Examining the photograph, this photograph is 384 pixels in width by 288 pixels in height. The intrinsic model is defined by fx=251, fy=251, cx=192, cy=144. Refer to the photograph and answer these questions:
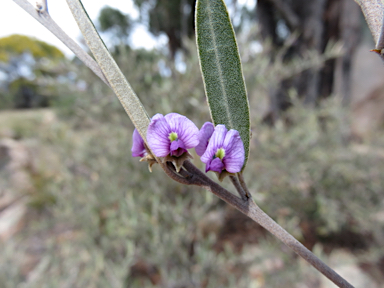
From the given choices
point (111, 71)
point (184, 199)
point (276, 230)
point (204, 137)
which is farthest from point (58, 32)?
point (184, 199)

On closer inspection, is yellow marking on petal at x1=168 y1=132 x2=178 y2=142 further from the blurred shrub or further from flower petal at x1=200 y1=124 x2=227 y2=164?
the blurred shrub

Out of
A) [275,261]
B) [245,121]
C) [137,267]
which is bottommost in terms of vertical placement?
[275,261]

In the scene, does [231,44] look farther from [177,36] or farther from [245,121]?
[177,36]

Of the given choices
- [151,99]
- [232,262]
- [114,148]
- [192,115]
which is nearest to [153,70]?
[151,99]

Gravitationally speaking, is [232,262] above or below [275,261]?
above

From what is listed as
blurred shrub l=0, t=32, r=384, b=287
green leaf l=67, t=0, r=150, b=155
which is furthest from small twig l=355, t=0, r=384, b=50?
blurred shrub l=0, t=32, r=384, b=287
